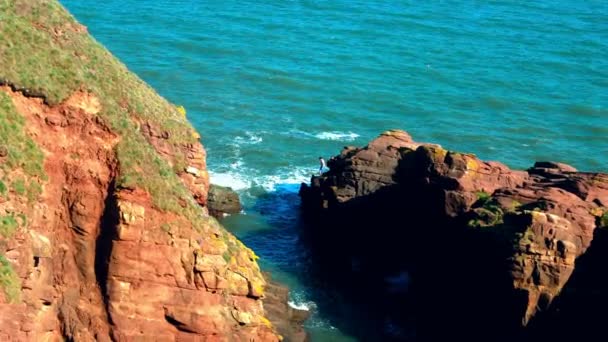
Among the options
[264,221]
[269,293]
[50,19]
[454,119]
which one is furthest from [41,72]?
[454,119]

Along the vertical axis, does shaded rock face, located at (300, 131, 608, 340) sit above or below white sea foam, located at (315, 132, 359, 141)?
below

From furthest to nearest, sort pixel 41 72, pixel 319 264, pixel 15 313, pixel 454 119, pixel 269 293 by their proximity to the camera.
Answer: pixel 454 119, pixel 319 264, pixel 269 293, pixel 41 72, pixel 15 313

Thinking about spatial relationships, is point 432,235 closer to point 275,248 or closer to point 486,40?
point 275,248

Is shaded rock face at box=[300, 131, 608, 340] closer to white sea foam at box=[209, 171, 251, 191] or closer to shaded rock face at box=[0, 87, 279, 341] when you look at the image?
white sea foam at box=[209, 171, 251, 191]

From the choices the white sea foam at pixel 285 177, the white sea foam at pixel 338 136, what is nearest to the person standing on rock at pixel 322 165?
the white sea foam at pixel 285 177

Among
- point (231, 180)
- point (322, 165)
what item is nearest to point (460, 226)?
point (322, 165)

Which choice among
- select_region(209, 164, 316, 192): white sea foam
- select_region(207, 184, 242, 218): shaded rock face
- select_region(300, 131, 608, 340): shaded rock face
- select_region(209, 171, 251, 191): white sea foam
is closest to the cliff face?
select_region(300, 131, 608, 340): shaded rock face

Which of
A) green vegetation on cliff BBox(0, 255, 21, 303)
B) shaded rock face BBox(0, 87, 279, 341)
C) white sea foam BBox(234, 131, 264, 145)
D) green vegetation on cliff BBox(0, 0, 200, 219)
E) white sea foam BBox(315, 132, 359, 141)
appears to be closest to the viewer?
green vegetation on cliff BBox(0, 255, 21, 303)
